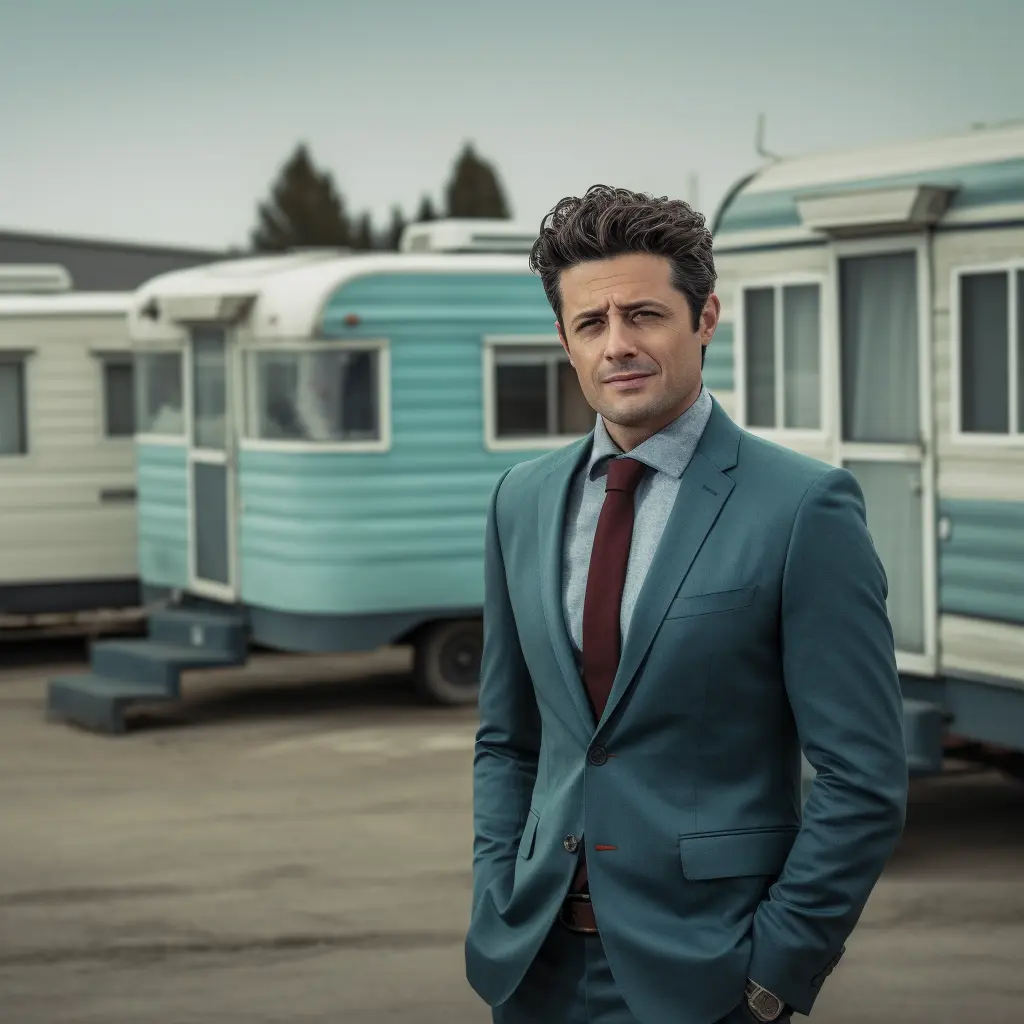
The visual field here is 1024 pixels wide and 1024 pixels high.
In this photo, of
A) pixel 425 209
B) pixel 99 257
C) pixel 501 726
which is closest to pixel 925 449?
pixel 501 726

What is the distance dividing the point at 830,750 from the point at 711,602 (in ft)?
0.82

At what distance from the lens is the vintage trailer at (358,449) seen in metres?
Answer: 11.4

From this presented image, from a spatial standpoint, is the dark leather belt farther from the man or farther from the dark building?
the dark building

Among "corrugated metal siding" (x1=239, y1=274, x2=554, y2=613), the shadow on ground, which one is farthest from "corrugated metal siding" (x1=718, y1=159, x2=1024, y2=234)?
the shadow on ground

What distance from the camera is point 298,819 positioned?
878cm

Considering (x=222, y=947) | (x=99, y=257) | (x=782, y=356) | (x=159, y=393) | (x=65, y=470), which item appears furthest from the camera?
(x=99, y=257)

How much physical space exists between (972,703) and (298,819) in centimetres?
302

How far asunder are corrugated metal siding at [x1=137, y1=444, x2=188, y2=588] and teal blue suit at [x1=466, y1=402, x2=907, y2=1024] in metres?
10.1

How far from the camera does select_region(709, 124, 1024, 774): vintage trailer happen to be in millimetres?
7477

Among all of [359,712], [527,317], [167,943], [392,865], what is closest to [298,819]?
[392,865]

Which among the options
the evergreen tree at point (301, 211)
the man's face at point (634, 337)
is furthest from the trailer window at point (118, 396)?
the evergreen tree at point (301, 211)

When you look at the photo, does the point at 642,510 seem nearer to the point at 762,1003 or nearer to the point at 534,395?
the point at 762,1003

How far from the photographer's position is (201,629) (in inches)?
468

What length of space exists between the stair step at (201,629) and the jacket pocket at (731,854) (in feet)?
30.2
